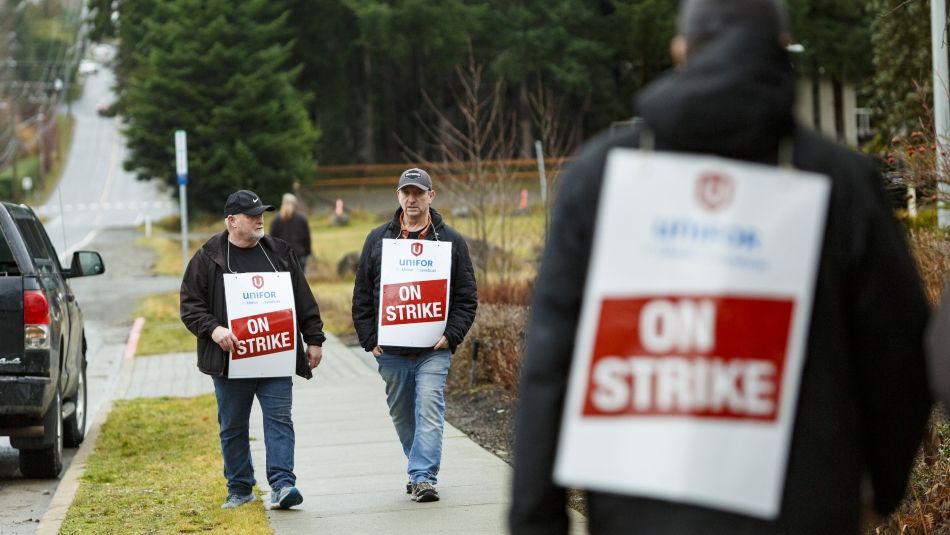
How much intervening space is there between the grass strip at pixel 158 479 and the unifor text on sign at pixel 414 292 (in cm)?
132

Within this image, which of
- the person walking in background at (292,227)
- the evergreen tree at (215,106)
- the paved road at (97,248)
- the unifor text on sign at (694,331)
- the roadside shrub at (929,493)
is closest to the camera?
the unifor text on sign at (694,331)

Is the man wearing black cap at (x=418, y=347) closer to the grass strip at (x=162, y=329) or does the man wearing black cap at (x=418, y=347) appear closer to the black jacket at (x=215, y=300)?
the black jacket at (x=215, y=300)

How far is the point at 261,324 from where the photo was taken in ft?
28.7

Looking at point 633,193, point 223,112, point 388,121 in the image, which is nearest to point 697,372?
point 633,193

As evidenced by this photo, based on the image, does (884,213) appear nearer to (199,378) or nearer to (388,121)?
(199,378)

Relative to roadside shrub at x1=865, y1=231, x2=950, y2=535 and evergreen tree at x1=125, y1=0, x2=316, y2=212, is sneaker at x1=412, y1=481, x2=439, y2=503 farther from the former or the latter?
evergreen tree at x1=125, y1=0, x2=316, y2=212

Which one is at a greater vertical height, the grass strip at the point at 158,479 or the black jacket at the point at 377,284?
the black jacket at the point at 377,284

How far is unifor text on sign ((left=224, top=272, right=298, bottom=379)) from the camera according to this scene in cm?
862

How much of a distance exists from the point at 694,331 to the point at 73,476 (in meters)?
8.32

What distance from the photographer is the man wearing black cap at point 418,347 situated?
28.3 feet

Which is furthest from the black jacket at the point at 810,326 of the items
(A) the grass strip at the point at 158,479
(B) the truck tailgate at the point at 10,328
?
(B) the truck tailgate at the point at 10,328

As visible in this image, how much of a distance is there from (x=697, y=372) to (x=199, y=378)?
14044 mm

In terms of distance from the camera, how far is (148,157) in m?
55.4

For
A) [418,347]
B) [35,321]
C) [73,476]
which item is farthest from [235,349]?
[73,476]
